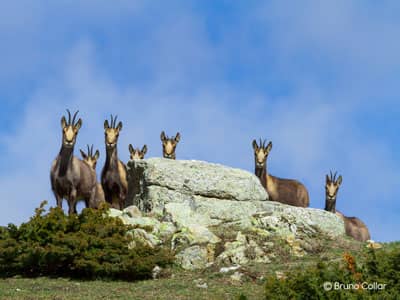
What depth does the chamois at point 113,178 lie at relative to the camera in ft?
81.9

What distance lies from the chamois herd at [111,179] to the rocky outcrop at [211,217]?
175 centimetres

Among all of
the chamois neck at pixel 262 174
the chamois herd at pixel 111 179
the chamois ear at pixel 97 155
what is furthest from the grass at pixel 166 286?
the chamois ear at pixel 97 155

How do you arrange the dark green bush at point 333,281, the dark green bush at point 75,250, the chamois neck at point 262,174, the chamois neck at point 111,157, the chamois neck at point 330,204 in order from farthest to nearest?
Result: 1. the chamois neck at point 330,204
2. the chamois neck at point 262,174
3. the chamois neck at point 111,157
4. the dark green bush at point 75,250
5. the dark green bush at point 333,281

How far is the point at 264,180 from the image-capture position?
90.1 feet

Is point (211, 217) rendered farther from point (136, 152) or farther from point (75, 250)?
point (136, 152)

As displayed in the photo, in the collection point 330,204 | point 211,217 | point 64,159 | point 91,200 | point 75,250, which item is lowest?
point 75,250

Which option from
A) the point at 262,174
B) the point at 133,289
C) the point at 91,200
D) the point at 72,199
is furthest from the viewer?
the point at 262,174

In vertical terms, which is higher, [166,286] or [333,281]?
[166,286]

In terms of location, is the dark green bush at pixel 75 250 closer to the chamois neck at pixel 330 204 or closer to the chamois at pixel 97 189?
the chamois at pixel 97 189

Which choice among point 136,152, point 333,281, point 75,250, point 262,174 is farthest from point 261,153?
point 333,281

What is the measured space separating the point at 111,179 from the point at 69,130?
2830 mm

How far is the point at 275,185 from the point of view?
91.1 feet

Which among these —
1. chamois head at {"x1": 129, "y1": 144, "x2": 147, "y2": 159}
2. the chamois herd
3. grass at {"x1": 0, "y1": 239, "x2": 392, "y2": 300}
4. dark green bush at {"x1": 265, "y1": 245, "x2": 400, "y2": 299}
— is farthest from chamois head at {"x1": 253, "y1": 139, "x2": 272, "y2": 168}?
dark green bush at {"x1": 265, "y1": 245, "x2": 400, "y2": 299}

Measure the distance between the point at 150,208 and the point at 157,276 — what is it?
4715mm
